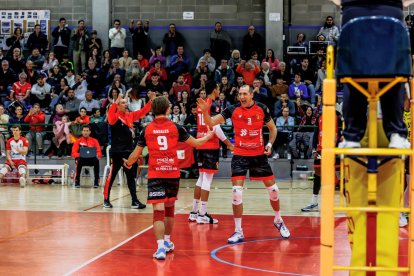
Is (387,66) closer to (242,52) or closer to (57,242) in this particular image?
(57,242)

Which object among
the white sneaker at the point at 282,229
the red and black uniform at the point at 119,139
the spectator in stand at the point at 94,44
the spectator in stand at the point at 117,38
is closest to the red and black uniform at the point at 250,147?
the white sneaker at the point at 282,229

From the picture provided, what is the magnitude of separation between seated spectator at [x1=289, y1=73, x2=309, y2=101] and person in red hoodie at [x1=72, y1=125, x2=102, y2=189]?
Answer: 244 inches

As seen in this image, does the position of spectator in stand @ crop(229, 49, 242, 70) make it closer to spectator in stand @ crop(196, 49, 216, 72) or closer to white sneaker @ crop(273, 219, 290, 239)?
spectator in stand @ crop(196, 49, 216, 72)

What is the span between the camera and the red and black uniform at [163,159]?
8898mm

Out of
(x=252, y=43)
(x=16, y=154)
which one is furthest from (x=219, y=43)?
(x=16, y=154)

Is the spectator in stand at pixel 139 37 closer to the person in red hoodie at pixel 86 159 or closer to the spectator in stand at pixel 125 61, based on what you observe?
the spectator in stand at pixel 125 61

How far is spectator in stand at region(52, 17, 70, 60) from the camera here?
2458cm

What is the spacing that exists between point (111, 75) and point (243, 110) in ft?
42.4

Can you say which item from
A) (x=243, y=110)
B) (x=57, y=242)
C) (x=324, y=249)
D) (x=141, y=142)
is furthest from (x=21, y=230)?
(x=324, y=249)

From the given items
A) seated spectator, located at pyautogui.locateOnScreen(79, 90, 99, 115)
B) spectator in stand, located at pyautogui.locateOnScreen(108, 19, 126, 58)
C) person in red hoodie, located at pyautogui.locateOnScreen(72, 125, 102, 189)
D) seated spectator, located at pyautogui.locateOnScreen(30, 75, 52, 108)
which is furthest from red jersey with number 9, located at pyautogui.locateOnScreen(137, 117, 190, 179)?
spectator in stand, located at pyautogui.locateOnScreen(108, 19, 126, 58)

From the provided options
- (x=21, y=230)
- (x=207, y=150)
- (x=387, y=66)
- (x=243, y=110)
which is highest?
(x=387, y=66)

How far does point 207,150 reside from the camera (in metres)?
11.7

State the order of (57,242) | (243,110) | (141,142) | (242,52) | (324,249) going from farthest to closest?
(242,52) < (243,110) < (57,242) < (141,142) < (324,249)

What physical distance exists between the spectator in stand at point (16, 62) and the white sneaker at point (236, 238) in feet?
51.2
